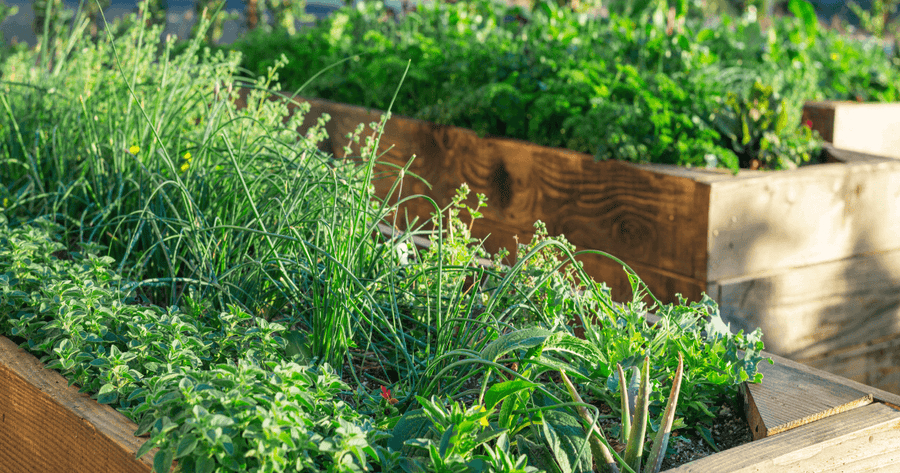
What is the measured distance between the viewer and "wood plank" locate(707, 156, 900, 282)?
2.65m

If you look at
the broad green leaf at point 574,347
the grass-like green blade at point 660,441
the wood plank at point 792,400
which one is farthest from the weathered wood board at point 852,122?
the grass-like green blade at point 660,441

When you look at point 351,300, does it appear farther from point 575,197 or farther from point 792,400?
point 575,197

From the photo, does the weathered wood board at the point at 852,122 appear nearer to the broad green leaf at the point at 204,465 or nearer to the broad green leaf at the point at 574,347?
the broad green leaf at the point at 574,347

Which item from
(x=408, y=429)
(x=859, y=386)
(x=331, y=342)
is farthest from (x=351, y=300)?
(x=859, y=386)

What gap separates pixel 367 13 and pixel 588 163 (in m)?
3.70

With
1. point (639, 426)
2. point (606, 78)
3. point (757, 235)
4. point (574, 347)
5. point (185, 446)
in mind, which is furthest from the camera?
point (606, 78)

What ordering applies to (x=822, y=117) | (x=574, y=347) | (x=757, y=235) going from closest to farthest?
(x=574, y=347), (x=757, y=235), (x=822, y=117)

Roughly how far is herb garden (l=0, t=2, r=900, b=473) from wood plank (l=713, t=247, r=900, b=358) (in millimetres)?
491

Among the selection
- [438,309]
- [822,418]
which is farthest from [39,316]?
[822,418]

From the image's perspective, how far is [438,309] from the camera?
145 centimetres

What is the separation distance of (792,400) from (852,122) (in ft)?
10.3

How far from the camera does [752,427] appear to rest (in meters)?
1.42

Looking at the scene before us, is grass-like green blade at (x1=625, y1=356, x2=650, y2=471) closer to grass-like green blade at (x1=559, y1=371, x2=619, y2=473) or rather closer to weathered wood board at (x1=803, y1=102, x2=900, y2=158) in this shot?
grass-like green blade at (x1=559, y1=371, x2=619, y2=473)

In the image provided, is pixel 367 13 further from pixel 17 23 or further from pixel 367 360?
pixel 17 23
